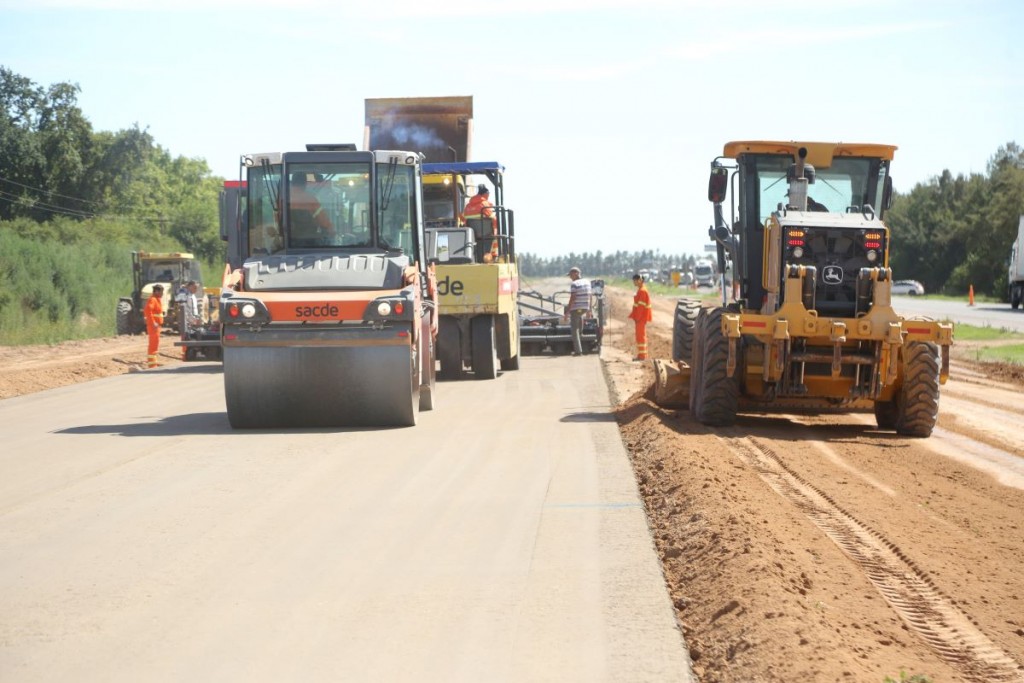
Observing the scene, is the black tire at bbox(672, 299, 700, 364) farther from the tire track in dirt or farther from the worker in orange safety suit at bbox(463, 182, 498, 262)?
the tire track in dirt

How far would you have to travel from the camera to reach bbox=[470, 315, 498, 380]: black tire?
20141 millimetres

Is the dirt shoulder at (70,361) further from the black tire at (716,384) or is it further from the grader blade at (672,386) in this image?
the black tire at (716,384)

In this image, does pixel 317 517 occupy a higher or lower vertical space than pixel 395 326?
lower

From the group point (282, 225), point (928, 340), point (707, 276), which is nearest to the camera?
point (928, 340)

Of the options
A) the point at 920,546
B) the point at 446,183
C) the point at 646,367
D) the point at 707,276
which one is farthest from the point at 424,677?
the point at 707,276

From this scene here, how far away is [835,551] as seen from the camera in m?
7.79

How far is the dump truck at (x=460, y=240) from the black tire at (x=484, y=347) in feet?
0.05

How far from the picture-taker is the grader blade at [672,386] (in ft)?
50.3

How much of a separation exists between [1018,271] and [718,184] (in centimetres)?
3874

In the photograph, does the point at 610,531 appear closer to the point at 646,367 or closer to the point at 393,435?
the point at 393,435

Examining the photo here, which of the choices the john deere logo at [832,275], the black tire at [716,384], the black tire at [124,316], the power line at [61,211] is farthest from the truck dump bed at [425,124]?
the power line at [61,211]

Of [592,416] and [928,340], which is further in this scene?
[592,416]

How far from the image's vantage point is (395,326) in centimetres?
1343

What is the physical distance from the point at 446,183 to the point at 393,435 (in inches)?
340
